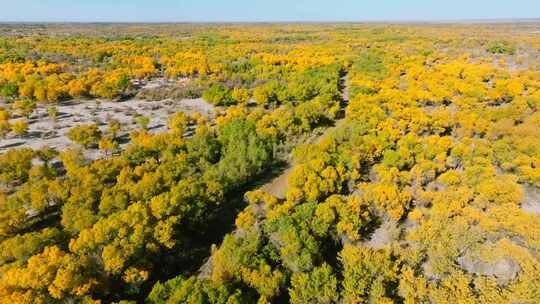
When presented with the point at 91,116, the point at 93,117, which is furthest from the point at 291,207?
the point at 91,116

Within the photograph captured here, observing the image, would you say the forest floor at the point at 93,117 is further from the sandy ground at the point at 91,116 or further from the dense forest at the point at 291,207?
the dense forest at the point at 291,207

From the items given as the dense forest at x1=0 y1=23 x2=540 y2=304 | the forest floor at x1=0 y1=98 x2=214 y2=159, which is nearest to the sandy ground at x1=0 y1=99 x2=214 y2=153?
the forest floor at x1=0 y1=98 x2=214 y2=159

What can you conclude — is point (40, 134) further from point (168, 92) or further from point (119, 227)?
point (119, 227)

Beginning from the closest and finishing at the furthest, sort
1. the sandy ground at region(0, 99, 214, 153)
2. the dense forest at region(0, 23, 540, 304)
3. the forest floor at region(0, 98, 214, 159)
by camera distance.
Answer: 1. the dense forest at region(0, 23, 540, 304)
2. the forest floor at region(0, 98, 214, 159)
3. the sandy ground at region(0, 99, 214, 153)

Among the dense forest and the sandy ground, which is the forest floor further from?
the dense forest

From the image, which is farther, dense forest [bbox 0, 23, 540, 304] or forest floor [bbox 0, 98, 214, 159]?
forest floor [bbox 0, 98, 214, 159]

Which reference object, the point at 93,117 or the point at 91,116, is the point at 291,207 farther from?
the point at 91,116

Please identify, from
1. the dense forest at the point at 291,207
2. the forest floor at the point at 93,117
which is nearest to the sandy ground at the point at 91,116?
the forest floor at the point at 93,117

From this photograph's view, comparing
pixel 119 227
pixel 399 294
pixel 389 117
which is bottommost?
pixel 399 294

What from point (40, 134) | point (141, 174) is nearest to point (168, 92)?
point (40, 134)
